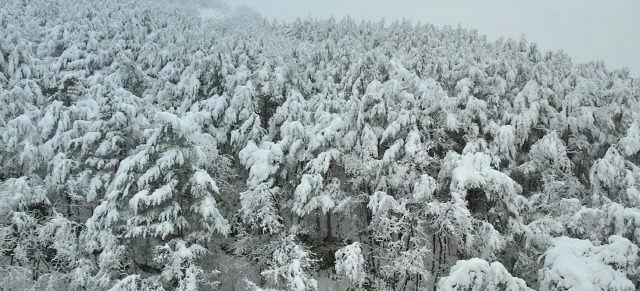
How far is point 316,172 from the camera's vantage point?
1581cm

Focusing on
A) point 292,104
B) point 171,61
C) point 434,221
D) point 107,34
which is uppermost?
point 107,34

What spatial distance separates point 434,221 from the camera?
48.3ft

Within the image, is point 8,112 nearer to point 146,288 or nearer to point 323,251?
point 146,288

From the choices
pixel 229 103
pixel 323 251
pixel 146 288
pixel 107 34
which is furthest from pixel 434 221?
pixel 107 34

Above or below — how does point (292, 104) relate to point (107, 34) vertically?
below

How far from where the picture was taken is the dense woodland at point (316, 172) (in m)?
13.2

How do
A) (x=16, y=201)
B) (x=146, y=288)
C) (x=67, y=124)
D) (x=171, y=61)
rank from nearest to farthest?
(x=146, y=288) < (x=16, y=201) < (x=67, y=124) < (x=171, y=61)

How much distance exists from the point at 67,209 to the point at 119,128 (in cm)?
522

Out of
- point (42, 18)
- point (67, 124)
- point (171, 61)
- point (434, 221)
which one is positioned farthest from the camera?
point (42, 18)

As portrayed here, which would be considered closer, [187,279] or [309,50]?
[187,279]

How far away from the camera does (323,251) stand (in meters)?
18.2

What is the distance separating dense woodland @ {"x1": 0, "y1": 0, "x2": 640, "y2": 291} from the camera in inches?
519

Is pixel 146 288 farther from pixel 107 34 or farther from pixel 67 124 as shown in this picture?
pixel 107 34

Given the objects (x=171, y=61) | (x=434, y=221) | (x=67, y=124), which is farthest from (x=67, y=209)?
(x=434, y=221)
